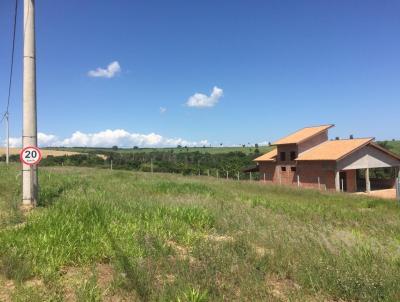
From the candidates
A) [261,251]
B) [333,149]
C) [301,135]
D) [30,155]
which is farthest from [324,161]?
[261,251]

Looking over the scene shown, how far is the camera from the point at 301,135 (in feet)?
134

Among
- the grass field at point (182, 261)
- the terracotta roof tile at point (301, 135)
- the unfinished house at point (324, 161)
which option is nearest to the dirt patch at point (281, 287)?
the grass field at point (182, 261)

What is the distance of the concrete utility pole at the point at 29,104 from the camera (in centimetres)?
1063

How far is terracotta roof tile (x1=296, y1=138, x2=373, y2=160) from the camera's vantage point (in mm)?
34572

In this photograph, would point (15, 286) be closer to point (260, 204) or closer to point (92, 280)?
point (92, 280)

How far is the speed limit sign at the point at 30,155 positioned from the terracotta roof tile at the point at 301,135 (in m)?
31.0

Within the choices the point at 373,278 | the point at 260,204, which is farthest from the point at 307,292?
the point at 260,204

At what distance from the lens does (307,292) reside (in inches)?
197

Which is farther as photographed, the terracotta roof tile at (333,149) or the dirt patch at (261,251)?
the terracotta roof tile at (333,149)

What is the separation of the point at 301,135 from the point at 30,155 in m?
34.1

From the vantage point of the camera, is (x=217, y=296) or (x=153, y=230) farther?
(x=153, y=230)

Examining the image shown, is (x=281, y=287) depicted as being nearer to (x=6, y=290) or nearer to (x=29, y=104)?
(x=6, y=290)

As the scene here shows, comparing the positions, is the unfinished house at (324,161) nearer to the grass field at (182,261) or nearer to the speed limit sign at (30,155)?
the grass field at (182,261)

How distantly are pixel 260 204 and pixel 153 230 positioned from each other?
7.67 meters
